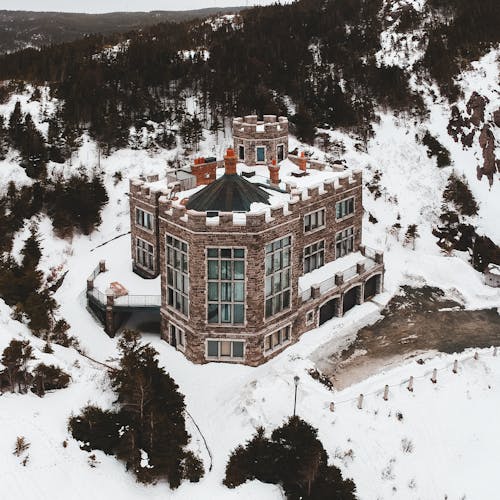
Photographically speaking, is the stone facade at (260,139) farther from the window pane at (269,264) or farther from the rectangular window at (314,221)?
the window pane at (269,264)

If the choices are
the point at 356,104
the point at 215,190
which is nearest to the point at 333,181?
the point at 215,190

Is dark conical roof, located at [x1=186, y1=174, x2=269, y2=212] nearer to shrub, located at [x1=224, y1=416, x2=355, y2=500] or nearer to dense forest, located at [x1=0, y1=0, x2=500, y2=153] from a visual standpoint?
shrub, located at [x1=224, y1=416, x2=355, y2=500]

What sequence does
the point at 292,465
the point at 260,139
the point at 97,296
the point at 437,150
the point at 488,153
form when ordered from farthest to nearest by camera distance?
the point at 437,150 < the point at 488,153 < the point at 260,139 < the point at 97,296 < the point at 292,465

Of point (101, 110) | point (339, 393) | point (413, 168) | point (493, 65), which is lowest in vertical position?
point (339, 393)

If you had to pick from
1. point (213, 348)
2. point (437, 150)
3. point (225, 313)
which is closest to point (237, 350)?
point (213, 348)

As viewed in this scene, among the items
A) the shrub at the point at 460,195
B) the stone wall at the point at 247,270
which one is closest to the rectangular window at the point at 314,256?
the stone wall at the point at 247,270

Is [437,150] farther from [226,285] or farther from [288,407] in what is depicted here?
[288,407]

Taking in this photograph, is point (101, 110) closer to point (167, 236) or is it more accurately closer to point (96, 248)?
point (96, 248)
